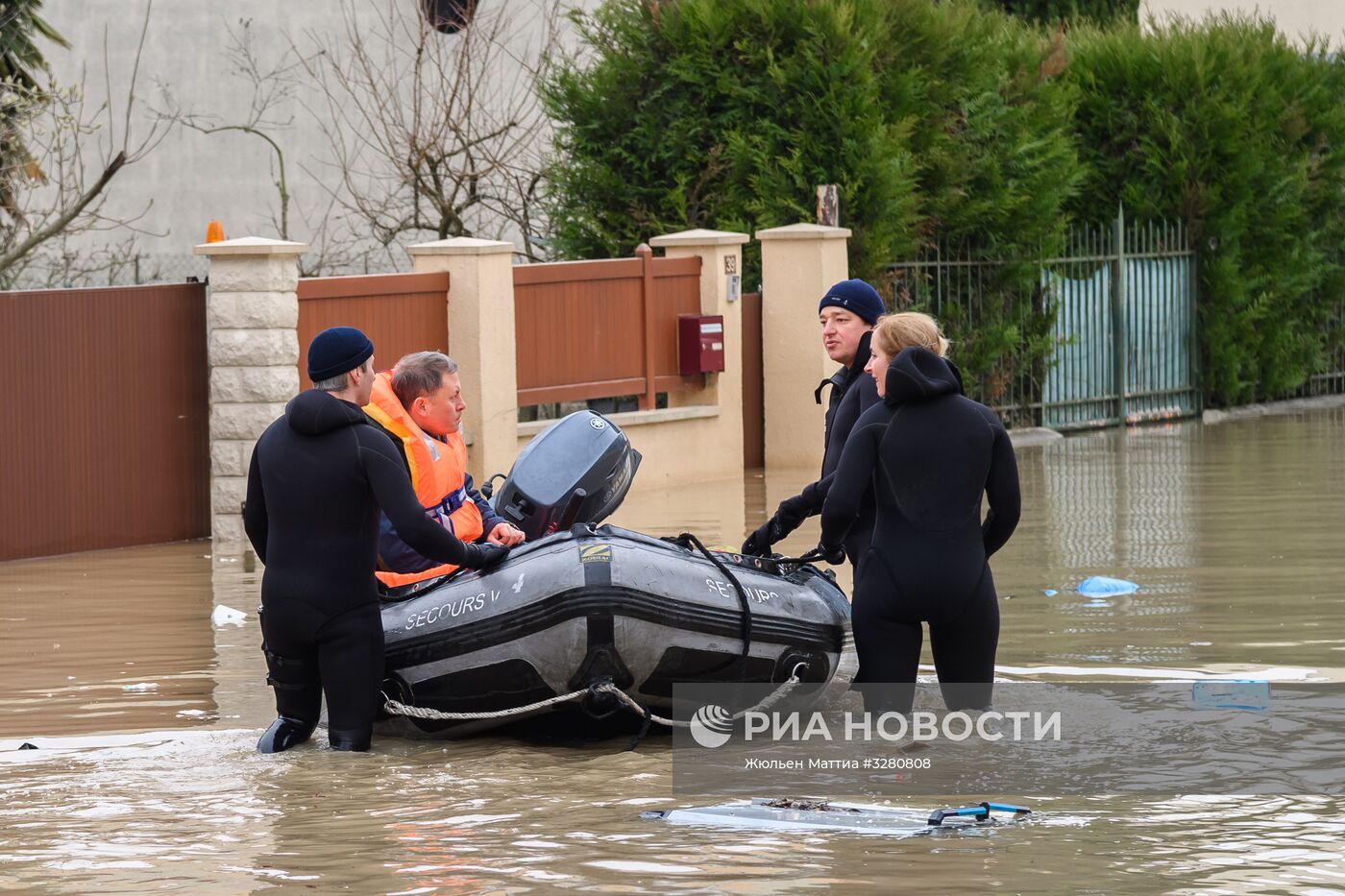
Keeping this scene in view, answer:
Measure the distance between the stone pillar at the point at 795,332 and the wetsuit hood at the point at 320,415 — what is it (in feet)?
35.9

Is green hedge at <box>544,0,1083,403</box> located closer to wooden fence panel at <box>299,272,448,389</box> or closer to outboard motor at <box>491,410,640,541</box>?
wooden fence panel at <box>299,272,448,389</box>

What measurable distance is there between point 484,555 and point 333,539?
556 millimetres

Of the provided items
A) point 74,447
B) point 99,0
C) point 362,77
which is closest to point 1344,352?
point 362,77

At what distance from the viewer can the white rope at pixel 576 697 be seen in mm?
7270

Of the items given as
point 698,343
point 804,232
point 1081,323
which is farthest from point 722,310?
point 1081,323

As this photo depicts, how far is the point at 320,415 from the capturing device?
281 inches

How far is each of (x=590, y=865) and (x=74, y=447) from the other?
867cm

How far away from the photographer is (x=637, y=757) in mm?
7254

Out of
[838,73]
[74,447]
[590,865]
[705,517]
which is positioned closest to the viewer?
[590,865]

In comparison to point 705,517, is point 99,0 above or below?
above

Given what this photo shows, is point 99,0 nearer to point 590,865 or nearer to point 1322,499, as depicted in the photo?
point 1322,499

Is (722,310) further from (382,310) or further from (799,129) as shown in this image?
(382,310)

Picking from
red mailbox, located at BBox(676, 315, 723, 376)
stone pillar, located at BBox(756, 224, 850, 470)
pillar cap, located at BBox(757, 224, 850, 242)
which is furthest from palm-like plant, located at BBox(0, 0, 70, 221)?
stone pillar, located at BBox(756, 224, 850, 470)

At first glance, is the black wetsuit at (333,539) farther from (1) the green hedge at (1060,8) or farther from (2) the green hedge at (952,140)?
(1) the green hedge at (1060,8)
